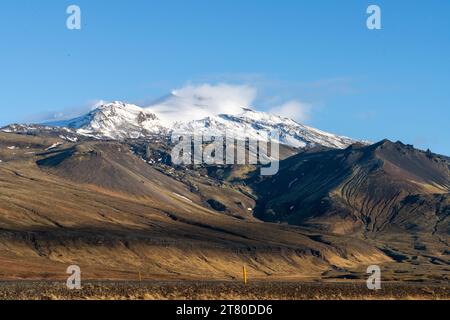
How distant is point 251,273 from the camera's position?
18662 cm

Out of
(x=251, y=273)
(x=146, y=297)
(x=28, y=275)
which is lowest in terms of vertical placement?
(x=251, y=273)

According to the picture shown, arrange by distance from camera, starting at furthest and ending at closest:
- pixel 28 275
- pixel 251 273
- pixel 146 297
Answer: pixel 251 273 < pixel 28 275 < pixel 146 297

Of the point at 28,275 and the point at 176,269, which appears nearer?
the point at 28,275

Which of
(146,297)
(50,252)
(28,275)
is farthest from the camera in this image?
(50,252)
